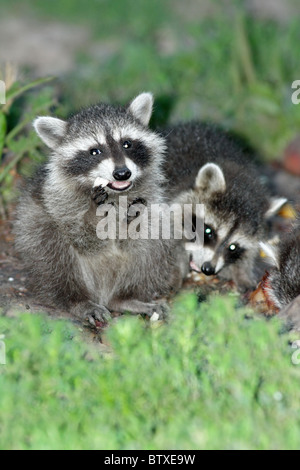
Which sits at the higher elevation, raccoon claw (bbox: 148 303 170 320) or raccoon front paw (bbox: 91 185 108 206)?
raccoon front paw (bbox: 91 185 108 206)

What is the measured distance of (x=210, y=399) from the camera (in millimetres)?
3648

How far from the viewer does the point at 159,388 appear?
3.68 metres

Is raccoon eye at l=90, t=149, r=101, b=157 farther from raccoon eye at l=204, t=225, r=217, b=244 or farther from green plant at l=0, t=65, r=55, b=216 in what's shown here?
green plant at l=0, t=65, r=55, b=216

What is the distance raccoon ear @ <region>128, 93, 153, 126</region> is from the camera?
17.2ft

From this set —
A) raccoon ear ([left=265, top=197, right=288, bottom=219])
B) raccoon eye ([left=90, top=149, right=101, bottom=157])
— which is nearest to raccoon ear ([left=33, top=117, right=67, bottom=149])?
raccoon eye ([left=90, top=149, right=101, bottom=157])

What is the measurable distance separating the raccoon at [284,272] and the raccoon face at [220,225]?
0.46 meters

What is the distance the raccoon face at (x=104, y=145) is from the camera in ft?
15.8

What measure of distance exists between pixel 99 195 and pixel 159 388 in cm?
174

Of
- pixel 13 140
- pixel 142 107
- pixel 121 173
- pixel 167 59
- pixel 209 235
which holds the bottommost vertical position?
pixel 167 59

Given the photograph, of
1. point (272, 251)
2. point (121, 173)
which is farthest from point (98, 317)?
point (272, 251)

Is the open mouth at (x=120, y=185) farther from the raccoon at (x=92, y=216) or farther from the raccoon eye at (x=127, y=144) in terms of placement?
the raccoon eye at (x=127, y=144)

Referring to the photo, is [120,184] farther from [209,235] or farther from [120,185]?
[209,235]
